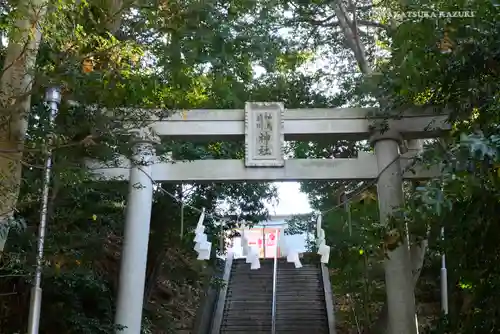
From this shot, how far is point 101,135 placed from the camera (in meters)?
4.98

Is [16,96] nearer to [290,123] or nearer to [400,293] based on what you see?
[290,123]

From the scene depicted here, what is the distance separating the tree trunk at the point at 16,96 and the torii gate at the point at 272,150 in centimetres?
224

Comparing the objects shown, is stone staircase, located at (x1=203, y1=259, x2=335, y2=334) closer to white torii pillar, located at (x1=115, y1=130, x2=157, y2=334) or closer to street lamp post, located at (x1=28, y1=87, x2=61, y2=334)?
white torii pillar, located at (x1=115, y1=130, x2=157, y2=334)

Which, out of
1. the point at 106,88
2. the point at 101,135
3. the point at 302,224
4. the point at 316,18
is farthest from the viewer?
→ the point at 316,18

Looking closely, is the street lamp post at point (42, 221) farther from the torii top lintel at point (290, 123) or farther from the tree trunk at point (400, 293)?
the tree trunk at point (400, 293)

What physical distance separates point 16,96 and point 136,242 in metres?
2.64

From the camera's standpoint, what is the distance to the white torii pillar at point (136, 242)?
602cm

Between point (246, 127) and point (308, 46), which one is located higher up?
point (308, 46)

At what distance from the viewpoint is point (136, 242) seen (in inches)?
247

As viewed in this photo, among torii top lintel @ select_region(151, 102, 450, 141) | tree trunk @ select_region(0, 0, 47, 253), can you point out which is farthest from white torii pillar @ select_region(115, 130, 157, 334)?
tree trunk @ select_region(0, 0, 47, 253)

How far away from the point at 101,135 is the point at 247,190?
481cm

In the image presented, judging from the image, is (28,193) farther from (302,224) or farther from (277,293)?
(277,293)

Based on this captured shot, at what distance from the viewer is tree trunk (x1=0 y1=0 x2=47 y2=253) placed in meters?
3.91

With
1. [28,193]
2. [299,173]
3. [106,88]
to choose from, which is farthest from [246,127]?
[28,193]
